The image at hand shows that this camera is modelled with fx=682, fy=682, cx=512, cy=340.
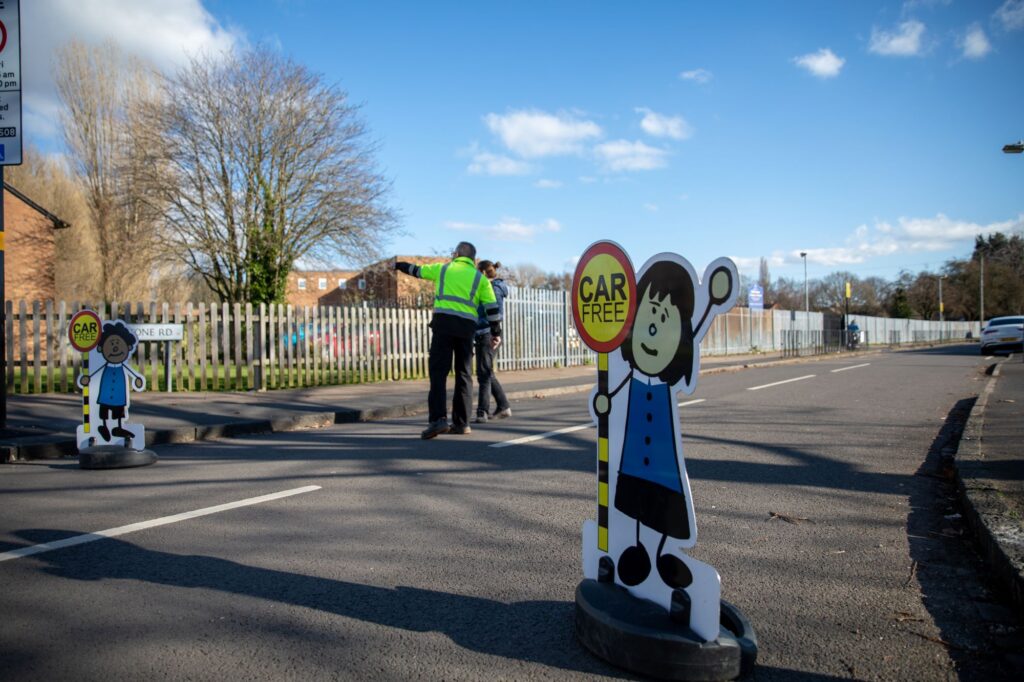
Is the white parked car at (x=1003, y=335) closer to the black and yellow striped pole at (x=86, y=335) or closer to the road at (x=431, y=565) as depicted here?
the road at (x=431, y=565)

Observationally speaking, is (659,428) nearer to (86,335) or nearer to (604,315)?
(604,315)

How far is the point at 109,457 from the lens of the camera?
237 inches

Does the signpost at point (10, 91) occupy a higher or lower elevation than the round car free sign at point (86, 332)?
higher

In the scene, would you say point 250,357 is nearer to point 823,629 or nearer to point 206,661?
point 206,661

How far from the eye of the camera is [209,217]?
22.2 metres

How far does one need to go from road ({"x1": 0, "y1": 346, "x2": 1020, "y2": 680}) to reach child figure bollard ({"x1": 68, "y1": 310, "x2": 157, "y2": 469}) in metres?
0.34

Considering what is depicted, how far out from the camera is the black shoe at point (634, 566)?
2.60 m

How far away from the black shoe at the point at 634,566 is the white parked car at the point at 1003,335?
34579mm

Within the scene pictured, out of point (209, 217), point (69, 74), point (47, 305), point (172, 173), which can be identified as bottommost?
point (47, 305)

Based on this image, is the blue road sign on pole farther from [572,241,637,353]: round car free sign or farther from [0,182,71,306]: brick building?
[572,241,637,353]: round car free sign

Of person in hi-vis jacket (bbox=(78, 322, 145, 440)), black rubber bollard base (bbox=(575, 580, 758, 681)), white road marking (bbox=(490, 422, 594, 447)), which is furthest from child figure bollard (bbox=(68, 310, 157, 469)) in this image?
black rubber bollard base (bbox=(575, 580, 758, 681))

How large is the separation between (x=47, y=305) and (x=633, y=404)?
12266mm

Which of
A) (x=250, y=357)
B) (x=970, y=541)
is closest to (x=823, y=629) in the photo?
(x=970, y=541)

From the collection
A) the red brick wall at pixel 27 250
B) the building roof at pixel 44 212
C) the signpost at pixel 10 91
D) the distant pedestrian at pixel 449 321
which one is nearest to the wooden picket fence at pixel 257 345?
the signpost at pixel 10 91
